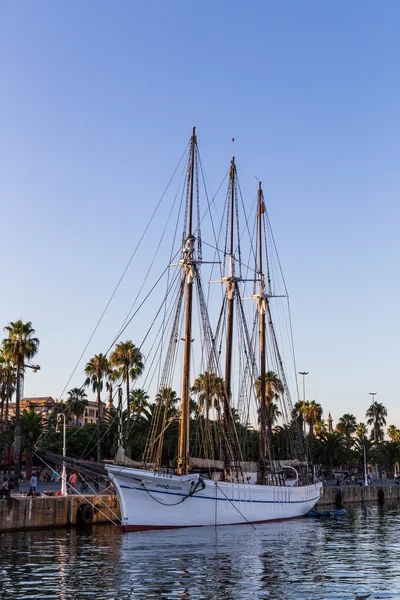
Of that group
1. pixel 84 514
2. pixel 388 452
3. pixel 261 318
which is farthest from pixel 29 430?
pixel 388 452

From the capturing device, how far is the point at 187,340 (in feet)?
168

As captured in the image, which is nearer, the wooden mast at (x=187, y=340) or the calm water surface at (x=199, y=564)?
the calm water surface at (x=199, y=564)

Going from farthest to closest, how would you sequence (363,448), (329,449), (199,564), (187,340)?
1. (363,448)
2. (329,449)
3. (187,340)
4. (199,564)

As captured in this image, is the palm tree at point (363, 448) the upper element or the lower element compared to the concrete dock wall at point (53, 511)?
upper

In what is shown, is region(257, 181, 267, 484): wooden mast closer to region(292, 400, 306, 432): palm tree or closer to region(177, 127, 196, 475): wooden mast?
region(292, 400, 306, 432): palm tree

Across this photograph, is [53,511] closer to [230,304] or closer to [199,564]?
[199,564]

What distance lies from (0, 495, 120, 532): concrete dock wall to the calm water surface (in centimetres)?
142

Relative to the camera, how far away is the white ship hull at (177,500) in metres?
42.5

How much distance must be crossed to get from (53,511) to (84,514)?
301 cm

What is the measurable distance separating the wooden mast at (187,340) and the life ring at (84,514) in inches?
272

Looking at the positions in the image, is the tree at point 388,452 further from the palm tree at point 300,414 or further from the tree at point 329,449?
the tree at point 329,449

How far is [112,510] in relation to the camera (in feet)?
167

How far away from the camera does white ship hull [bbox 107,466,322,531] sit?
140 feet

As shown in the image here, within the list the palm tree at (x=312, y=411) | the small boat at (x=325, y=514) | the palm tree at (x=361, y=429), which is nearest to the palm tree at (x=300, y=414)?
the palm tree at (x=312, y=411)
